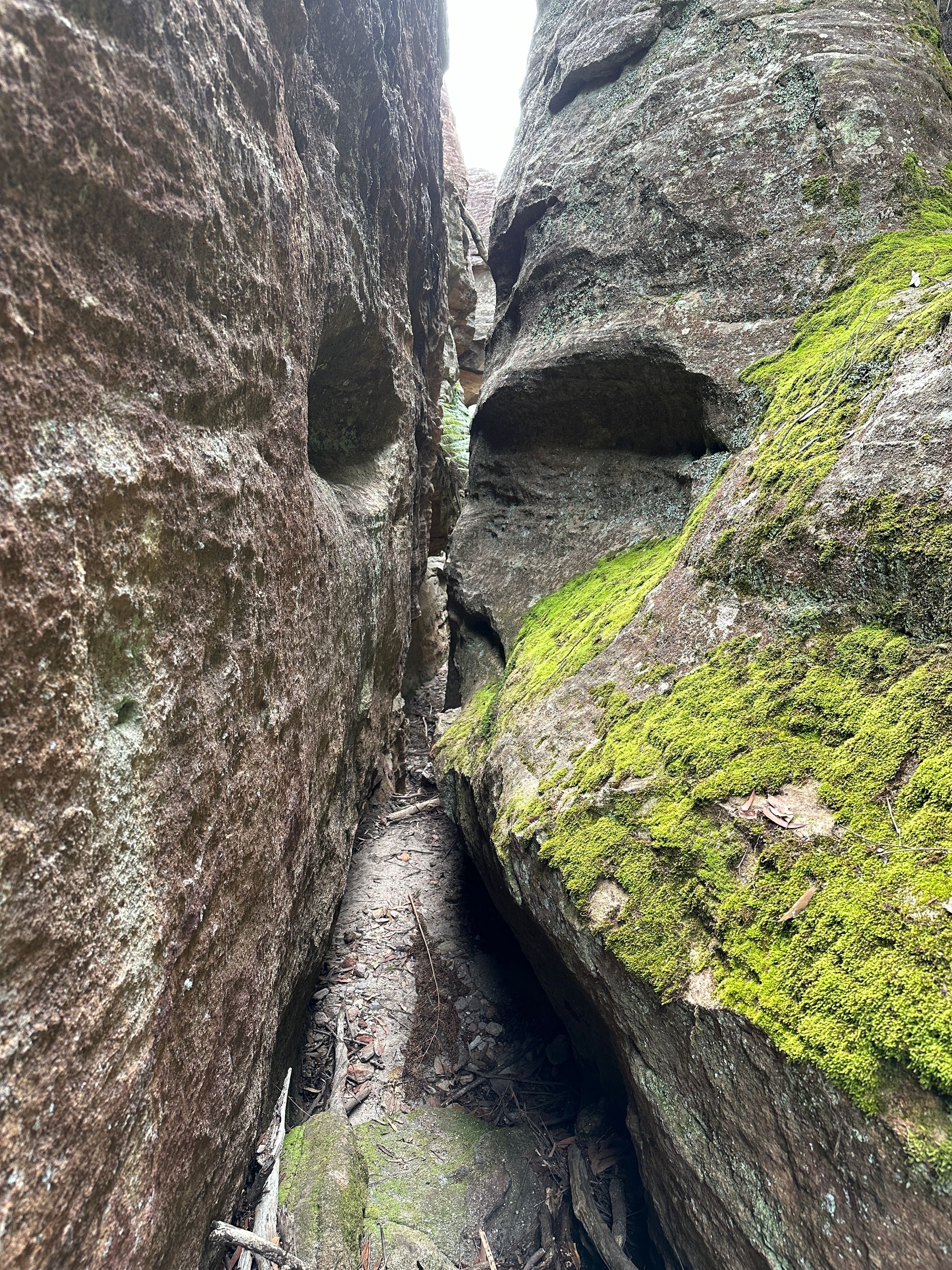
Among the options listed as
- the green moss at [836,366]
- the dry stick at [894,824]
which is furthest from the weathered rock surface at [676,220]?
the dry stick at [894,824]

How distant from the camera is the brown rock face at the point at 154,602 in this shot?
1.33 metres

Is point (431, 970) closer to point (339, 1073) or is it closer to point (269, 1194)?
point (339, 1073)

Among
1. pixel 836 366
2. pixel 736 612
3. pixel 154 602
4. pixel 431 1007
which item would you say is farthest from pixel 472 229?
pixel 154 602

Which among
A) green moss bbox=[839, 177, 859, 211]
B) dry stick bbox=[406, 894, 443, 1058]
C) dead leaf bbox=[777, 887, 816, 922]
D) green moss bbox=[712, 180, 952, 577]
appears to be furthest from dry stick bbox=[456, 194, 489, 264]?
dead leaf bbox=[777, 887, 816, 922]

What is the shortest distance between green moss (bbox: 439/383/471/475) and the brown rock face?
8.42 metres

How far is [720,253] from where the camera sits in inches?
187

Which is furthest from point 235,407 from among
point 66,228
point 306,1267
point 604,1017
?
point 306,1267

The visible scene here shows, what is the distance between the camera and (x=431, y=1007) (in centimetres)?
454

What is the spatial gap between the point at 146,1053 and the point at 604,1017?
163 cm

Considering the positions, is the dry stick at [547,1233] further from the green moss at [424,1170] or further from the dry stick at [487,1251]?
the green moss at [424,1170]

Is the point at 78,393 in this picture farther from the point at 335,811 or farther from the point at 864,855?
the point at 335,811

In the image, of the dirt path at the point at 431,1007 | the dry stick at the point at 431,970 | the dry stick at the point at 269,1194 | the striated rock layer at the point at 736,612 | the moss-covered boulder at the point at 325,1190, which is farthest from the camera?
the dry stick at the point at 431,970

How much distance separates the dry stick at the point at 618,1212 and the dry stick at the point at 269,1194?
1456mm

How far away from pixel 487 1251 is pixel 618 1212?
0.61 meters
